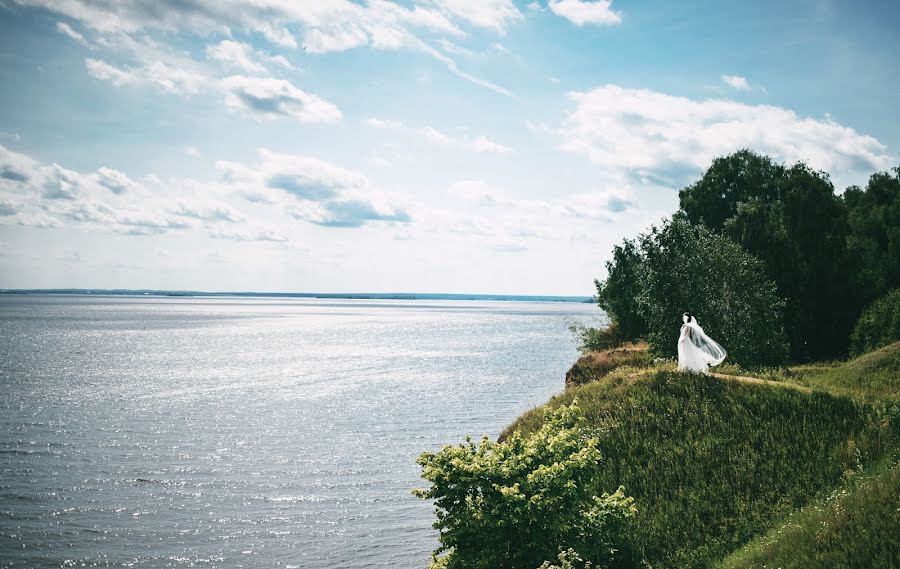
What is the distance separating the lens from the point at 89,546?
24.6 m

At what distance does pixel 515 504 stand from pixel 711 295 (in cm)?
3111

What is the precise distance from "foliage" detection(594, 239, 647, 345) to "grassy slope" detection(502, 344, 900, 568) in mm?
37490

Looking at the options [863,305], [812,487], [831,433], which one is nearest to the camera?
[812,487]

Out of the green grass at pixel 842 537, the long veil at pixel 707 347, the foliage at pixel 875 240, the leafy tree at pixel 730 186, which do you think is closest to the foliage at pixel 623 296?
the leafy tree at pixel 730 186

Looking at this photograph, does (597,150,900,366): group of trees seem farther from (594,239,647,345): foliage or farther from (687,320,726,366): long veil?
(687,320,726,366): long veil

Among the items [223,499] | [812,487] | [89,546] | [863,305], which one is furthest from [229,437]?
[863,305]

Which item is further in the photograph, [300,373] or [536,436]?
[300,373]

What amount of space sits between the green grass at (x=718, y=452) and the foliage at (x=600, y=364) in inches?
648

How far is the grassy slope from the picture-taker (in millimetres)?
20641

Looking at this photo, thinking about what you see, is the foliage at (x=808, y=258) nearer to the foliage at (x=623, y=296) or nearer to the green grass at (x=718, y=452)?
the foliage at (x=623, y=296)

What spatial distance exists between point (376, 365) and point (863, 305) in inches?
2364

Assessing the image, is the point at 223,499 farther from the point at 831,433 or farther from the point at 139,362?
the point at 139,362

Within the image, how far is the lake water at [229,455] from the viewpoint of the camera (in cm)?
2519

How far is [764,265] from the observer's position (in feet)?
166
